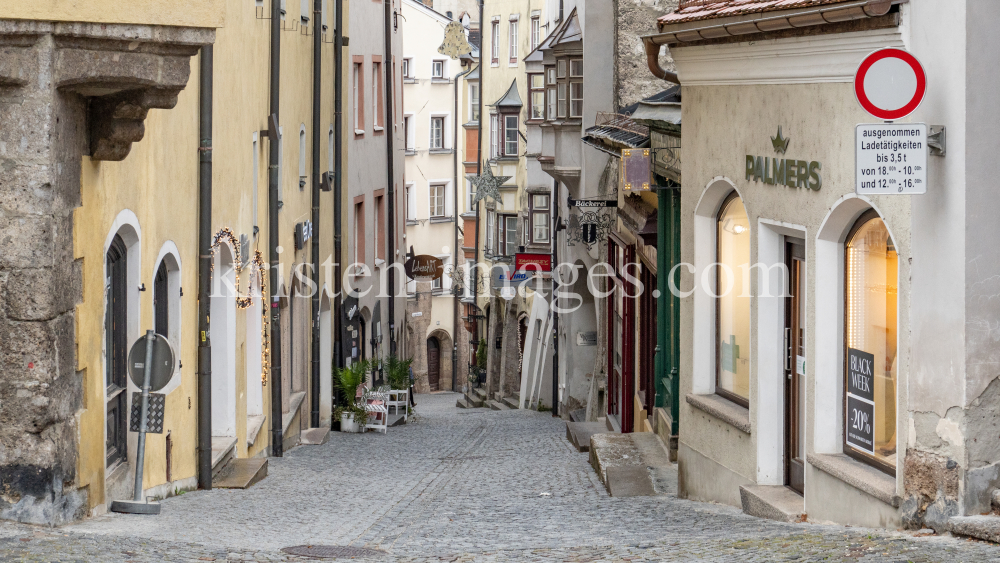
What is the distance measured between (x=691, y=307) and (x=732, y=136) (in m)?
1.88

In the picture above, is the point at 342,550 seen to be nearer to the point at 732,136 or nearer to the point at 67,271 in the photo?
the point at 67,271

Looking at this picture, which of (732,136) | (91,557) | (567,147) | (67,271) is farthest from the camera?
(567,147)

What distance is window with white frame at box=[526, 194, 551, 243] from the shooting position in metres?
37.1

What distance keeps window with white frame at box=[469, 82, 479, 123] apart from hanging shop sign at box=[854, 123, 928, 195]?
44.3 metres

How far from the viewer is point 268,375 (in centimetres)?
1659

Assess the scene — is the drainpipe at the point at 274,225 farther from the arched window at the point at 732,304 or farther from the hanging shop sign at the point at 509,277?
the hanging shop sign at the point at 509,277

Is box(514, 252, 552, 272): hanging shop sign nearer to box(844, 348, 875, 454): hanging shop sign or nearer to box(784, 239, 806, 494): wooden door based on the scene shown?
box(784, 239, 806, 494): wooden door

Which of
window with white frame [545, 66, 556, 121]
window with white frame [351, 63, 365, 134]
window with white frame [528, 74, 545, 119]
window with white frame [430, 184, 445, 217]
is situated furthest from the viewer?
window with white frame [430, 184, 445, 217]

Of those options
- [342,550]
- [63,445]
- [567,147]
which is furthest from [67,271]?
[567,147]

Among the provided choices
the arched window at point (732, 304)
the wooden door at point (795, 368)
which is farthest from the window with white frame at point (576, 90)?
the wooden door at point (795, 368)

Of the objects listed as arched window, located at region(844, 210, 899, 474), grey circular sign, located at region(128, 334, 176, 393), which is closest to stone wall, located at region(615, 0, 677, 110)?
arched window, located at region(844, 210, 899, 474)

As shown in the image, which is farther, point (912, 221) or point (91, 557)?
point (912, 221)

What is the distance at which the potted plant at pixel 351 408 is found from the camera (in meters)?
21.8

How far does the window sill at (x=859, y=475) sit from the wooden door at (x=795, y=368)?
712 mm
